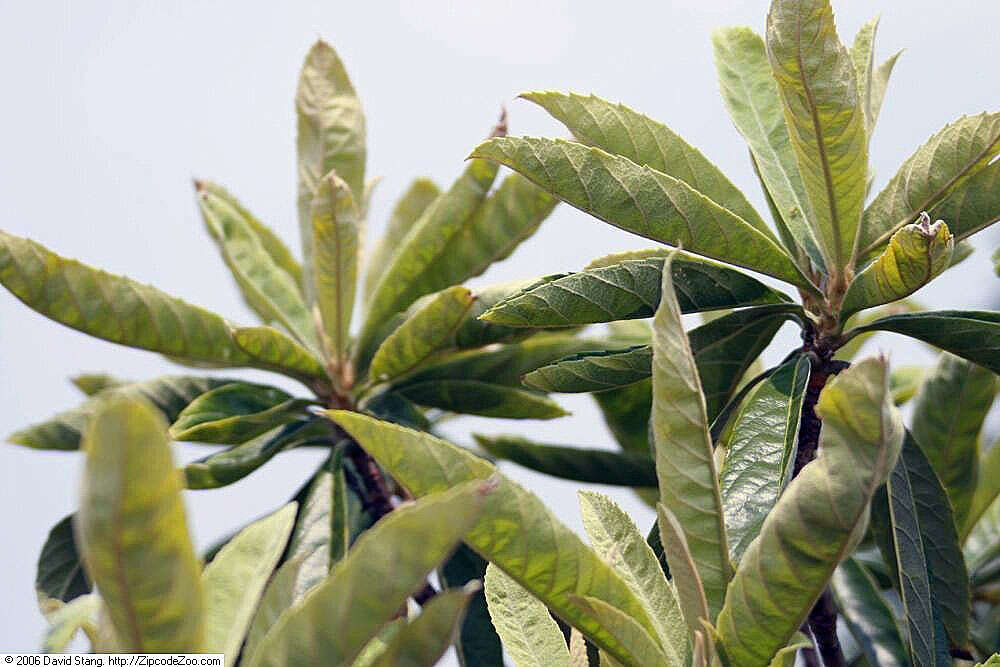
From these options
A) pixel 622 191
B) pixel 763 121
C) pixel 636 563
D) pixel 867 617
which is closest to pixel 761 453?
pixel 636 563

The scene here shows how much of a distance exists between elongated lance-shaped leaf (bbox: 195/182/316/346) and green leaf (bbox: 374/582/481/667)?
59.2 inches

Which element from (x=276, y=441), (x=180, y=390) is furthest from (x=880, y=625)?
(x=180, y=390)

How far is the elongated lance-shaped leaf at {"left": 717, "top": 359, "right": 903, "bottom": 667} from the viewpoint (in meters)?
0.92

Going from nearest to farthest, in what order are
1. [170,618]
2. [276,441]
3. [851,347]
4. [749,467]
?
[170,618] < [749,467] < [276,441] < [851,347]

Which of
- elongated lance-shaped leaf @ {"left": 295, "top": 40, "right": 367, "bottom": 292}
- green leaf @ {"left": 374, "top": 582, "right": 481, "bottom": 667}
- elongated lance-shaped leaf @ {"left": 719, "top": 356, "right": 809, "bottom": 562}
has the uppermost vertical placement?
elongated lance-shaped leaf @ {"left": 295, "top": 40, "right": 367, "bottom": 292}

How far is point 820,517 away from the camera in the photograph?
3.15ft

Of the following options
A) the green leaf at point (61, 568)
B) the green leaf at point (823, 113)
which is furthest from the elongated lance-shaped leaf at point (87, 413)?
the green leaf at point (823, 113)

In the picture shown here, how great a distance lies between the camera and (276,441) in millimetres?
2059

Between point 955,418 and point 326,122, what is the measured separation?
1478 mm

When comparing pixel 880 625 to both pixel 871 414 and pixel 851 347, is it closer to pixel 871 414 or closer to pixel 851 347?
pixel 851 347

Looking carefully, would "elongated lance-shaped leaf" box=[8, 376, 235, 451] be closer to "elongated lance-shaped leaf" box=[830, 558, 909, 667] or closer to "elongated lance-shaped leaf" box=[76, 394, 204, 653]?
"elongated lance-shaped leaf" box=[830, 558, 909, 667]

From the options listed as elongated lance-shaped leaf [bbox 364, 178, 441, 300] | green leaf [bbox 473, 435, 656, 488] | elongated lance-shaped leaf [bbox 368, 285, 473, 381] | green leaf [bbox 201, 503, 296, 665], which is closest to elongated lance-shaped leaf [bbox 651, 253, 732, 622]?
green leaf [bbox 201, 503, 296, 665]

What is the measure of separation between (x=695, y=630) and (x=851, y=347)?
5.40 feet

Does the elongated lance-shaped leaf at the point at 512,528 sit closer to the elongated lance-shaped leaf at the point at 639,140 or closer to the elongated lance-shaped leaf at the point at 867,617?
the elongated lance-shaped leaf at the point at 639,140
